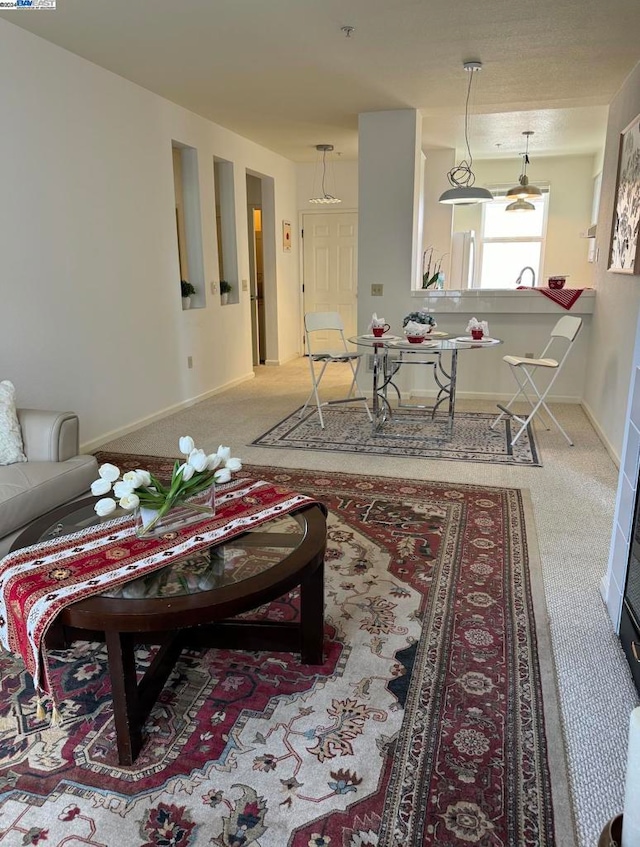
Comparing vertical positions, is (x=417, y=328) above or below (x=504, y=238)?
below

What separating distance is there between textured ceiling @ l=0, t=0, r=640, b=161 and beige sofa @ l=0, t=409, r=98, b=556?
7.22 ft

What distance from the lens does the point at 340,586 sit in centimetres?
236

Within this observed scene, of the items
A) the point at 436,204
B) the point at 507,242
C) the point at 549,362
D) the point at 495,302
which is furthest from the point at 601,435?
the point at 507,242

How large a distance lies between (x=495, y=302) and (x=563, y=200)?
3.78m

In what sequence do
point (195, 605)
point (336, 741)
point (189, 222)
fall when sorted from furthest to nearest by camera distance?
1. point (189, 222)
2. point (336, 741)
3. point (195, 605)

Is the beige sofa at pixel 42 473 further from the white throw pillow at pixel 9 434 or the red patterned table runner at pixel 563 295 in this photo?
the red patterned table runner at pixel 563 295

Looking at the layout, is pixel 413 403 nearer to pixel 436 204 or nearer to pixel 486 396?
pixel 486 396

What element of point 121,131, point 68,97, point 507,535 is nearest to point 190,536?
point 507,535

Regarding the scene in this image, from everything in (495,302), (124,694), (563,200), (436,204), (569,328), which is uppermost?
(563,200)

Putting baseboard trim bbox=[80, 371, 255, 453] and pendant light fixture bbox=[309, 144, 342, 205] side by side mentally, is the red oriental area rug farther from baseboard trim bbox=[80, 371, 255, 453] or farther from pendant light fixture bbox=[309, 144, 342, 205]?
pendant light fixture bbox=[309, 144, 342, 205]

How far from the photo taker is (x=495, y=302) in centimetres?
540

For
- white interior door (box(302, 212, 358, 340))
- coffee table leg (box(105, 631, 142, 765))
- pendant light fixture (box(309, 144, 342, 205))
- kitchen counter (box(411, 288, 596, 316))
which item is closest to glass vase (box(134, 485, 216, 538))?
coffee table leg (box(105, 631, 142, 765))

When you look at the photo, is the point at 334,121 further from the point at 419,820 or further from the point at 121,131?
the point at 419,820

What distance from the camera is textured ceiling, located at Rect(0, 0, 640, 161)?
316 cm
